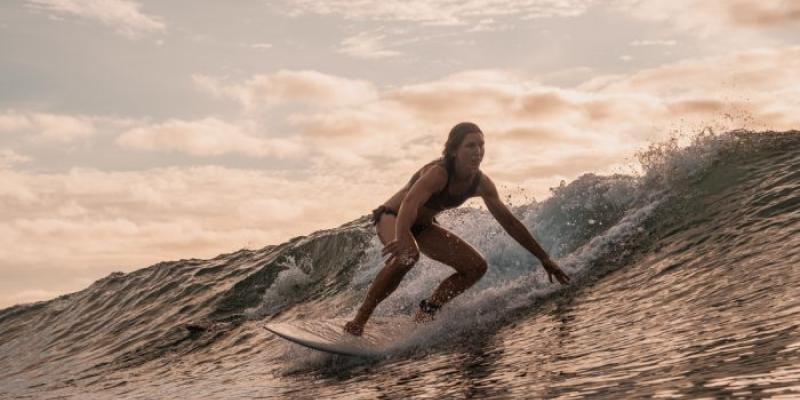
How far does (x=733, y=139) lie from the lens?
10.2m

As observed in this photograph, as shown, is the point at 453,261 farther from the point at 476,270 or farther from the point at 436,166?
the point at 436,166

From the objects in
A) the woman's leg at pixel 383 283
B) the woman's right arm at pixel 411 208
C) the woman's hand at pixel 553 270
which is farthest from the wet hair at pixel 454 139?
the woman's hand at pixel 553 270

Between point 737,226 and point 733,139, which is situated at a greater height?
point 733,139

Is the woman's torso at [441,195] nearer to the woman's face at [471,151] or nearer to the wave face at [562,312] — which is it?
the woman's face at [471,151]

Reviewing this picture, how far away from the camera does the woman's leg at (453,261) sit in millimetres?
7230

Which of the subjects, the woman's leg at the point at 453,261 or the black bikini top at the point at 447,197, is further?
the woman's leg at the point at 453,261

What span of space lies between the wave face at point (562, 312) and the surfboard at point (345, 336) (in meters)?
0.16

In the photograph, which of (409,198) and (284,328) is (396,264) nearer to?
(409,198)

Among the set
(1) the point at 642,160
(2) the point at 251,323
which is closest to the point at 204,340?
(2) the point at 251,323

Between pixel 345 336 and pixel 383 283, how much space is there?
1.97 ft

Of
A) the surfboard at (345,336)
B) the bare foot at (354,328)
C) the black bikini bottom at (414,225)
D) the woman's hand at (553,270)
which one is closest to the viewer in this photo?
the surfboard at (345,336)

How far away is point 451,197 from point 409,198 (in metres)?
0.55

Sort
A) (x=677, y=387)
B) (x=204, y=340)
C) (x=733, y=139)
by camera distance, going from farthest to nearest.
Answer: (x=204, y=340) → (x=733, y=139) → (x=677, y=387)

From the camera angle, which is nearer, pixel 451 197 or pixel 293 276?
pixel 451 197
